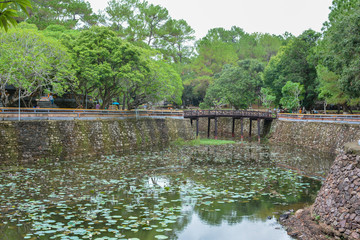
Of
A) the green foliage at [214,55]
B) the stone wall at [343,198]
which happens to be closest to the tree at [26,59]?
the stone wall at [343,198]

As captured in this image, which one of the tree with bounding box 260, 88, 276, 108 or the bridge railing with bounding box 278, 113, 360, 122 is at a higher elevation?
the tree with bounding box 260, 88, 276, 108

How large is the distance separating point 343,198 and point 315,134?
24311mm

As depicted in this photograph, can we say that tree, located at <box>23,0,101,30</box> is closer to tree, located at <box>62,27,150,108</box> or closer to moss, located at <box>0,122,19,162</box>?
tree, located at <box>62,27,150,108</box>

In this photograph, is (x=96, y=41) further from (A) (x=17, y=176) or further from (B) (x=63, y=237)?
(B) (x=63, y=237)

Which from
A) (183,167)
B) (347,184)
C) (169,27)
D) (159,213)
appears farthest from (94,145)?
(169,27)

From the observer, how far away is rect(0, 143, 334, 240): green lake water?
31.3ft

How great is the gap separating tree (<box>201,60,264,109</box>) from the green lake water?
29570mm

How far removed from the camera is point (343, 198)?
30.2 ft

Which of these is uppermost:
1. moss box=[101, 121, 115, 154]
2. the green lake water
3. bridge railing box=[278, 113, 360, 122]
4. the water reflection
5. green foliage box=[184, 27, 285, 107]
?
green foliage box=[184, 27, 285, 107]

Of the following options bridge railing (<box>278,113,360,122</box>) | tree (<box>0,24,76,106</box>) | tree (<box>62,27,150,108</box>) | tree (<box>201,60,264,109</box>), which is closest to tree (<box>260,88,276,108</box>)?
tree (<box>201,60,264,109</box>)

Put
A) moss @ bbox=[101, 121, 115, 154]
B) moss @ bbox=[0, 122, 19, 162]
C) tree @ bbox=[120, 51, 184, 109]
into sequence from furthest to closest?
tree @ bbox=[120, 51, 184, 109] → moss @ bbox=[101, 121, 115, 154] → moss @ bbox=[0, 122, 19, 162]

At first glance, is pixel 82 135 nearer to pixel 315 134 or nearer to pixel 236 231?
pixel 236 231

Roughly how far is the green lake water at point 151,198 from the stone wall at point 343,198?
1458mm

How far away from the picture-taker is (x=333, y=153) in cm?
2761
